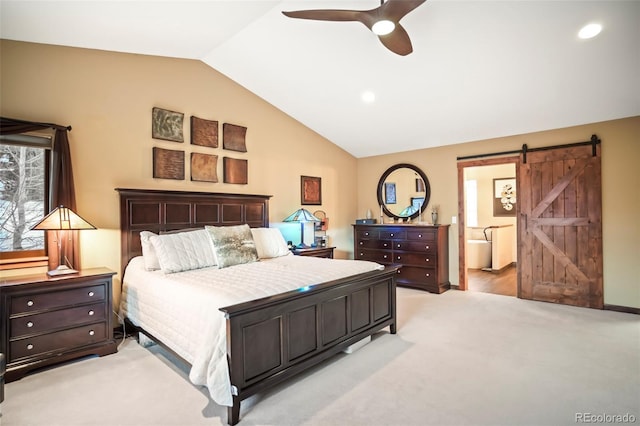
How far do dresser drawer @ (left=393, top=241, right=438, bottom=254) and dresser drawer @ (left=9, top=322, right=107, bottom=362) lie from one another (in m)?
4.18

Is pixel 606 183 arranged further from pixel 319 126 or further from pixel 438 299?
pixel 319 126

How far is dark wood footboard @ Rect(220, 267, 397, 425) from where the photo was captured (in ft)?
6.73

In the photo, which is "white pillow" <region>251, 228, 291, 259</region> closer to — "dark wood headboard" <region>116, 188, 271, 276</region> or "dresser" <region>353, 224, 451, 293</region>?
"dark wood headboard" <region>116, 188, 271, 276</region>

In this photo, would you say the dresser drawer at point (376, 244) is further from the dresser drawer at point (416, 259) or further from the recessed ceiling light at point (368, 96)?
the recessed ceiling light at point (368, 96)

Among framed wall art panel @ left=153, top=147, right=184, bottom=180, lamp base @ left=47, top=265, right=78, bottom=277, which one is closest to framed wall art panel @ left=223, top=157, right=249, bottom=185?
framed wall art panel @ left=153, top=147, right=184, bottom=180

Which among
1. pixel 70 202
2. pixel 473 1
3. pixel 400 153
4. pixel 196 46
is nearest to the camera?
pixel 473 1

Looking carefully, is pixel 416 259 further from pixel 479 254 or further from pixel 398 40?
pixel 398 40

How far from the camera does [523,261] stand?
481 cm

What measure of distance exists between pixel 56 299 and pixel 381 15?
3.38m

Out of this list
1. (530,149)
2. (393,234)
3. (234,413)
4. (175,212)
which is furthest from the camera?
(393,234)

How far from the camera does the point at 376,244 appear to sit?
5832 millimetres

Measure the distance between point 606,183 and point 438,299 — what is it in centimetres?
260

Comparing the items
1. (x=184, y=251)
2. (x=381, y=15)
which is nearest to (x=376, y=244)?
(x=184, y=251)

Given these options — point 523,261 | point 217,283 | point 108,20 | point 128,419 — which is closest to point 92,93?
point 108,20
